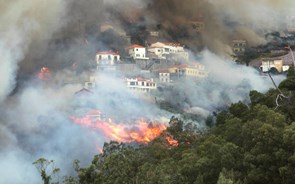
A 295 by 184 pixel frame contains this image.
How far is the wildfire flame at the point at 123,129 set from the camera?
2028 centimetres

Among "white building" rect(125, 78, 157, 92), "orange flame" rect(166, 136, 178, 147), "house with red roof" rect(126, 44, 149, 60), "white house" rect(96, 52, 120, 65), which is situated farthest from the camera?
"house with red roof" rect(126, 44, 149, 60)

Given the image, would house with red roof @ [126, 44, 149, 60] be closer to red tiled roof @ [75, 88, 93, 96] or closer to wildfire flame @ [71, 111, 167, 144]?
red tiled roof @ [75, 88, 93, 96]

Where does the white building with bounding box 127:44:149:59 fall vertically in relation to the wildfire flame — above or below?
above

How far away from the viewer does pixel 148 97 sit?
71.3 ft

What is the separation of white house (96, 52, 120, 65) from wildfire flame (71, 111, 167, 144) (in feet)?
8.55

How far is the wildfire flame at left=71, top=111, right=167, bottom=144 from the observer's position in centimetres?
2028

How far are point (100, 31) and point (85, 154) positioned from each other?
21.1ft

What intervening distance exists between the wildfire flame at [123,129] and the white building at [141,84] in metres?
1.60

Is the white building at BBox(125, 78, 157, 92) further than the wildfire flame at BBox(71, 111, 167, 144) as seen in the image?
Yes

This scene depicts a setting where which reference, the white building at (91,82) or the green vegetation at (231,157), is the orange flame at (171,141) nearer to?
the green vegetation at (231,157)

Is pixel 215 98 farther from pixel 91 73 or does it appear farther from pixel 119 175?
pixel 119 175

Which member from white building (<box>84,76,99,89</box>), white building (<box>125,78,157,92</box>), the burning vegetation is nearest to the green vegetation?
the burning vegetation

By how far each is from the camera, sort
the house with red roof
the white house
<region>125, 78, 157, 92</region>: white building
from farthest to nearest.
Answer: the house with red roof < the white house < <region>125, 78, 157, 92</region>: white building

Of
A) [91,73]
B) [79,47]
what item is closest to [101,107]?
[91,73]
